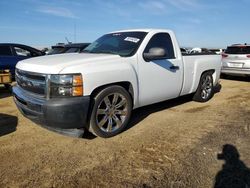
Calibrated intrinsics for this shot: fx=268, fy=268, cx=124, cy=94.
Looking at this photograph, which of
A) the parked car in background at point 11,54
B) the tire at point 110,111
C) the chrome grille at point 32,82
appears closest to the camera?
the chrome grille at point 32,82

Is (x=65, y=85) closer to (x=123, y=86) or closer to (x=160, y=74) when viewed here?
(x=123, y=86)

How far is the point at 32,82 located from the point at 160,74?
2346mm

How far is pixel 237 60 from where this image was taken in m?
10.4

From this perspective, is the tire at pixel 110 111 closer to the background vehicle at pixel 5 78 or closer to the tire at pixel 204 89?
the tire at pixel 204 89

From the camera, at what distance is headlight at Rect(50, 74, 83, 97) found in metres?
3.78

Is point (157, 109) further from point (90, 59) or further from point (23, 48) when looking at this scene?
point (23, 48)

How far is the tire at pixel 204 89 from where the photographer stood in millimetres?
6781

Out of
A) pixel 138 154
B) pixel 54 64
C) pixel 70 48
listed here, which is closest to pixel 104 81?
pixel 54 64

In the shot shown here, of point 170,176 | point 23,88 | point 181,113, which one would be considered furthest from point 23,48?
point 170,176

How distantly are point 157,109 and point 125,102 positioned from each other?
1.87 meters

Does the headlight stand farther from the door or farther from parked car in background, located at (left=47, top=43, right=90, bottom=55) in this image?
parked car in background, located at (left=47, top=43, right=90, bottom=55)

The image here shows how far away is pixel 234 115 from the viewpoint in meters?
5.82

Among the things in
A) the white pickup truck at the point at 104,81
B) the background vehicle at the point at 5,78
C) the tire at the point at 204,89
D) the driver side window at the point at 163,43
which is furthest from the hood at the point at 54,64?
the background vehicle at the point at 5,78

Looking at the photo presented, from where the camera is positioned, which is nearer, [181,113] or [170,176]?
[170,176]
